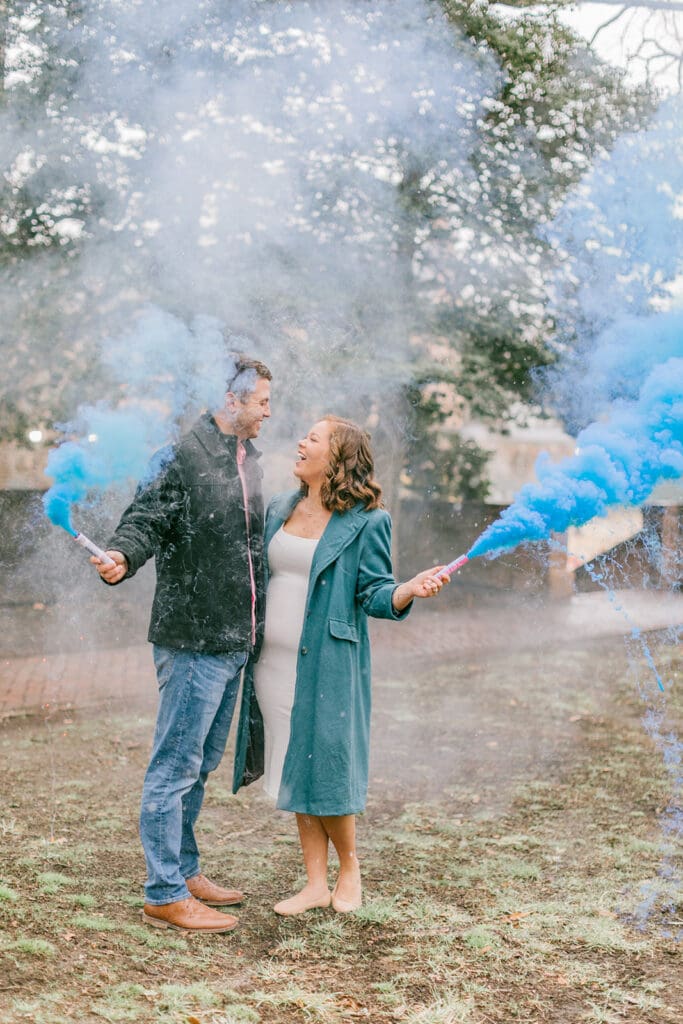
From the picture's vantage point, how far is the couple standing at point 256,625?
270 cm

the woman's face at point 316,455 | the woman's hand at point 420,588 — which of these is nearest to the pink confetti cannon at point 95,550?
the woman's face at point 316,455

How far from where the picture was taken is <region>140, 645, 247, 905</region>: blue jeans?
268cm

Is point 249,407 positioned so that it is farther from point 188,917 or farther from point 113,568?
point 188,917

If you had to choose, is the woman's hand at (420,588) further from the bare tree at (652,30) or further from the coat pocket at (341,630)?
the bare tree at (652,30)

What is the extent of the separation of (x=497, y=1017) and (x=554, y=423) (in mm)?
6099

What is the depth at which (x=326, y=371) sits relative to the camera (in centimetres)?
648

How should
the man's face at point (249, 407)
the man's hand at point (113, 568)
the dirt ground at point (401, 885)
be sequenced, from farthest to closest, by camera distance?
the man's face at point (249, 407)
the man's hand at point (113, 568)
the dirt ground at point (401, 885)

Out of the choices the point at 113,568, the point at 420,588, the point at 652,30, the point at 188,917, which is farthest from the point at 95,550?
the point at 652,30

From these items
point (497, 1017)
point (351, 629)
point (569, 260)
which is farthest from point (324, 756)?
point (569, 260)

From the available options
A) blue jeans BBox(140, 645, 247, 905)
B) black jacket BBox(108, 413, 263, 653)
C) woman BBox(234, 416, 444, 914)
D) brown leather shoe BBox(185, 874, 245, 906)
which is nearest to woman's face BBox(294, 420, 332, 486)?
woman BBox(234, 416, 444, 914)

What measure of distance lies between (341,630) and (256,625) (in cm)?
28

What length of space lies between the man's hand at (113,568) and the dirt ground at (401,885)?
1.04 metres

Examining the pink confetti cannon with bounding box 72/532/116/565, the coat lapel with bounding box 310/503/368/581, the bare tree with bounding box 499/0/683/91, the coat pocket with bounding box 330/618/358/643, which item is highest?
the bare tree with bounding box 499/0/683/91

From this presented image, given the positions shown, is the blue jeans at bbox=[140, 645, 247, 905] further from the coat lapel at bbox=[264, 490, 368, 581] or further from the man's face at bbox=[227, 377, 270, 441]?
the man's face at bbox=[227, 377, 270, 441]
